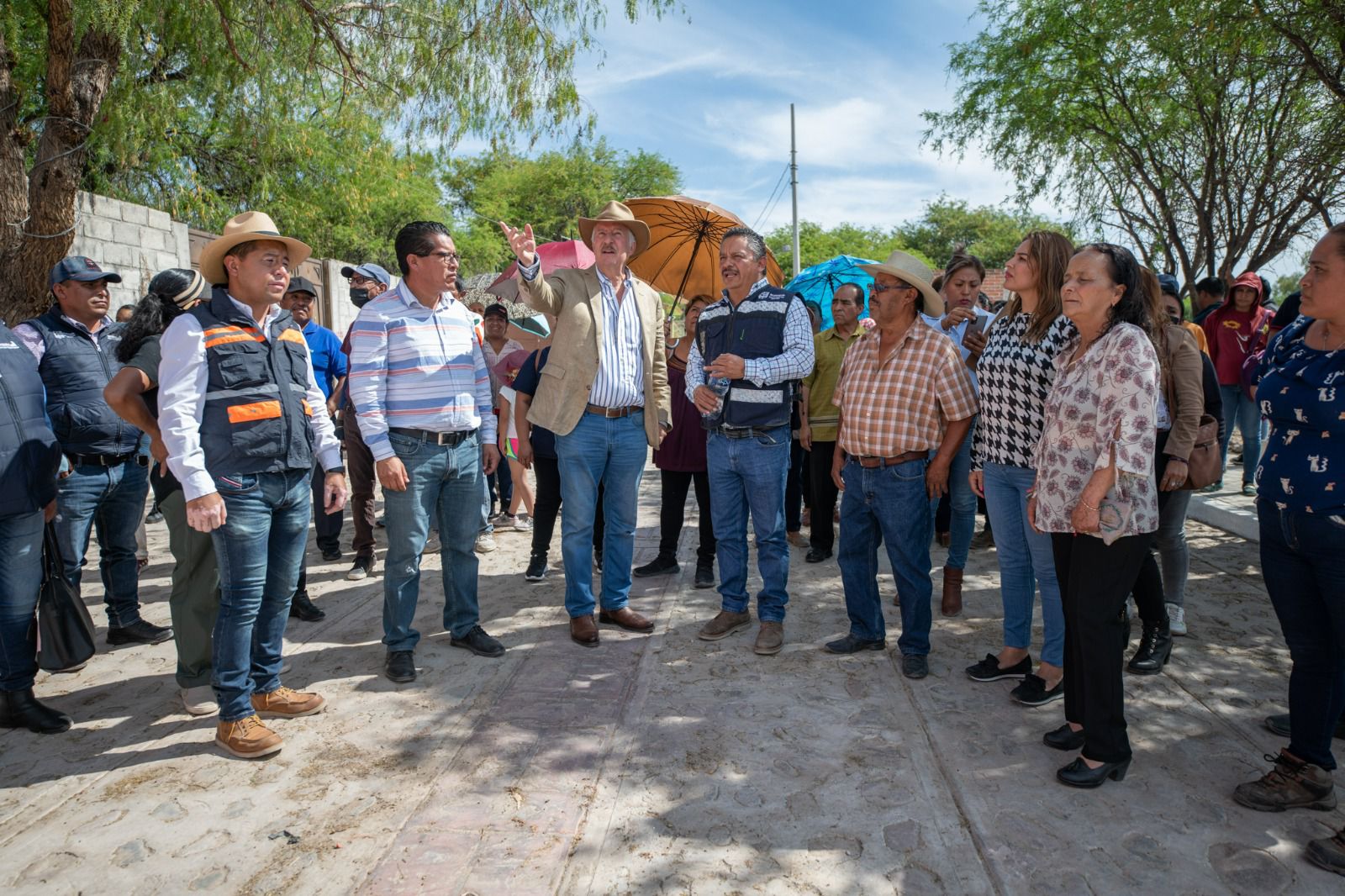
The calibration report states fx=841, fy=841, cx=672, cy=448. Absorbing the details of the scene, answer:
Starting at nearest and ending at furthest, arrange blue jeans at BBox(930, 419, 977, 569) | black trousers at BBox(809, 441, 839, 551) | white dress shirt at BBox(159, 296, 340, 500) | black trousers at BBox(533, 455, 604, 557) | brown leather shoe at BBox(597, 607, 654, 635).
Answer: white dress shirt at BBox(159, 296, 340, 500), brown leather shoe at BBox(597, 607, 654, 635), blue jeans at BBox(930, 419, 977, 569), black trousers at BBox(533, 455, 604, 557), black trousers at BBox(809, 441, 839, 551)

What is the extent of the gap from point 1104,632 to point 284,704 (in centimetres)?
350

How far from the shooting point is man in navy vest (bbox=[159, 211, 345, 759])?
334 centimetres

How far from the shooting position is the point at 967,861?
2727 mm

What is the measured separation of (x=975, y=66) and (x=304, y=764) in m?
14.8

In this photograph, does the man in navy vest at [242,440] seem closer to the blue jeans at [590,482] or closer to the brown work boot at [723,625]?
the blue jeans at [590,482]

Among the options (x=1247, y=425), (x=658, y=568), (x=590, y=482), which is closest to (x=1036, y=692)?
(x=590, y=482)

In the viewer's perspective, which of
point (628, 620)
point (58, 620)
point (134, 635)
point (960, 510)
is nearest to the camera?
point (58, 620)

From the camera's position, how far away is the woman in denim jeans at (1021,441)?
3.77 meters

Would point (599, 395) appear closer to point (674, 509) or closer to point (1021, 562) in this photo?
point (674, 509)

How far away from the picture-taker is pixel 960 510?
5.53m

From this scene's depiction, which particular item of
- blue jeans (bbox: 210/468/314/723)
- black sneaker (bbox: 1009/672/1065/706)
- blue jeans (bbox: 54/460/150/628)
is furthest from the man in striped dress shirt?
black sneaker (bbox: 1009/672/1065/706)

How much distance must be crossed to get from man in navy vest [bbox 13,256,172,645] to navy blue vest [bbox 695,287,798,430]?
3308 millimetres

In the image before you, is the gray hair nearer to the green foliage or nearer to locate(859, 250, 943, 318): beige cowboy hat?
locate(859, 250, 943, 318): beige cowboy hat

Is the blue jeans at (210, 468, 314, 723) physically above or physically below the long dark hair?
below
